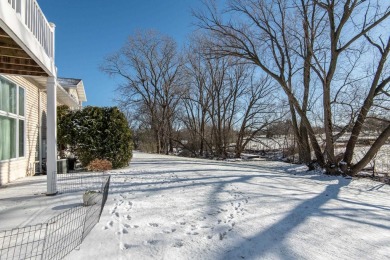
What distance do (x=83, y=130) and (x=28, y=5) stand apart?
567cm

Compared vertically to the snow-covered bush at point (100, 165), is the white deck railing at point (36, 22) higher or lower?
higher

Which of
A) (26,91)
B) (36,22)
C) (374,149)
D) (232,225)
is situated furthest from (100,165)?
(374,149)

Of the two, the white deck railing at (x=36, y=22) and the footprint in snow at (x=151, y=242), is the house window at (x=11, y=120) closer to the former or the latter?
the white deck railing at (x=36, y=22)

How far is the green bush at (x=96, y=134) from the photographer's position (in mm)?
9391

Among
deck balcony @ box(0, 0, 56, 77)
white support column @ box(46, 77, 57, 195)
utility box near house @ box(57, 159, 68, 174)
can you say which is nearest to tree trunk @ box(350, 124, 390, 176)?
utility box near house @ box(57, 159, 68, 174)

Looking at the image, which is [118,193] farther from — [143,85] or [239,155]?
[143,85]

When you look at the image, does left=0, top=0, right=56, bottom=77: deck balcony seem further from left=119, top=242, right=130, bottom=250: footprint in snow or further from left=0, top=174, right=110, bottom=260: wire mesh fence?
left=119, top=242, right=130, bottom=250: footprint in snow

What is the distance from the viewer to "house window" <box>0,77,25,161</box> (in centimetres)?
670

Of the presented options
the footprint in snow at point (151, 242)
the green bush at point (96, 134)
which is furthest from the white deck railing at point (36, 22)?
the green bush at point (96, 134)

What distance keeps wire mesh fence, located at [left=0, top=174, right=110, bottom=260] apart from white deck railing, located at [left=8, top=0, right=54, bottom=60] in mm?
2639

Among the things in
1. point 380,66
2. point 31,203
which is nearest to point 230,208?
point 31,203

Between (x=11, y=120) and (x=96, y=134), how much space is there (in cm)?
265

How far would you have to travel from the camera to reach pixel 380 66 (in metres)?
11.6

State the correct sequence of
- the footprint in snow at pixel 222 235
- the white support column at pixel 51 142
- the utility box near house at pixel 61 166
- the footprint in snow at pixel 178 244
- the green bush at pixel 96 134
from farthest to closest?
the green bush at pixel 96 134, the utility box near house at pixel 61 166, the white support column at pixel 51 142, the footprint in snow at pixel 222 235, the footprint in snow at pixel 178 244
